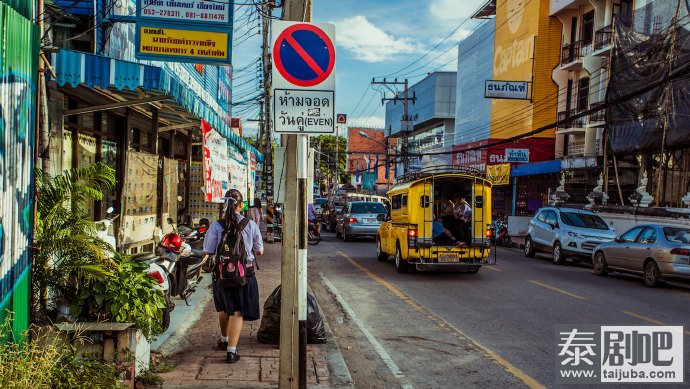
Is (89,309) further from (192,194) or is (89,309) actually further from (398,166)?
(398,166)

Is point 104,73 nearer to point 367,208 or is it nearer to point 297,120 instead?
point 297,120

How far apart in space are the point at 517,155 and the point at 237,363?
30886mm

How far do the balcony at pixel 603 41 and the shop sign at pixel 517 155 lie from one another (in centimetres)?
633

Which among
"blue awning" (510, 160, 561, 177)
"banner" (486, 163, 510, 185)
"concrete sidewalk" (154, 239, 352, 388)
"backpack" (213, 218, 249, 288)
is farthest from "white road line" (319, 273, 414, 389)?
"banner" (486, 163, 510, 185)

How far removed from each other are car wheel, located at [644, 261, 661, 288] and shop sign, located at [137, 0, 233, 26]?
10861 millimetres

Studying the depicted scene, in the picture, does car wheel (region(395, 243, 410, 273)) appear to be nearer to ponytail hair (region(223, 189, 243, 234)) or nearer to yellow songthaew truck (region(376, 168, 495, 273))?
yellow songthaew truck (region(376, 168, 495, 273))

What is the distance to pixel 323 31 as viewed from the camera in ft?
17.6

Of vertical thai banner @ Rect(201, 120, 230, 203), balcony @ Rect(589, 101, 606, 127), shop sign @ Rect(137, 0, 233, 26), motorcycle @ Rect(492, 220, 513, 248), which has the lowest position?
motorcycle @ Rect(492, 220, 513, 248)

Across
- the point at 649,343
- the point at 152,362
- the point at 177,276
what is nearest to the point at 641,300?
the point at 649,343

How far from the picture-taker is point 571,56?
36.2 meters

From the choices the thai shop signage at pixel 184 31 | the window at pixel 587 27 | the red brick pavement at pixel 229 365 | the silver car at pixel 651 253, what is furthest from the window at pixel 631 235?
the window at pixel 587 27

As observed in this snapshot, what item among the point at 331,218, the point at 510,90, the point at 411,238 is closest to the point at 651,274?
the point at 411,238

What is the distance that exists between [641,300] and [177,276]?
852 cm

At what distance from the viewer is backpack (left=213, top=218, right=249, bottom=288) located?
21.7ft
